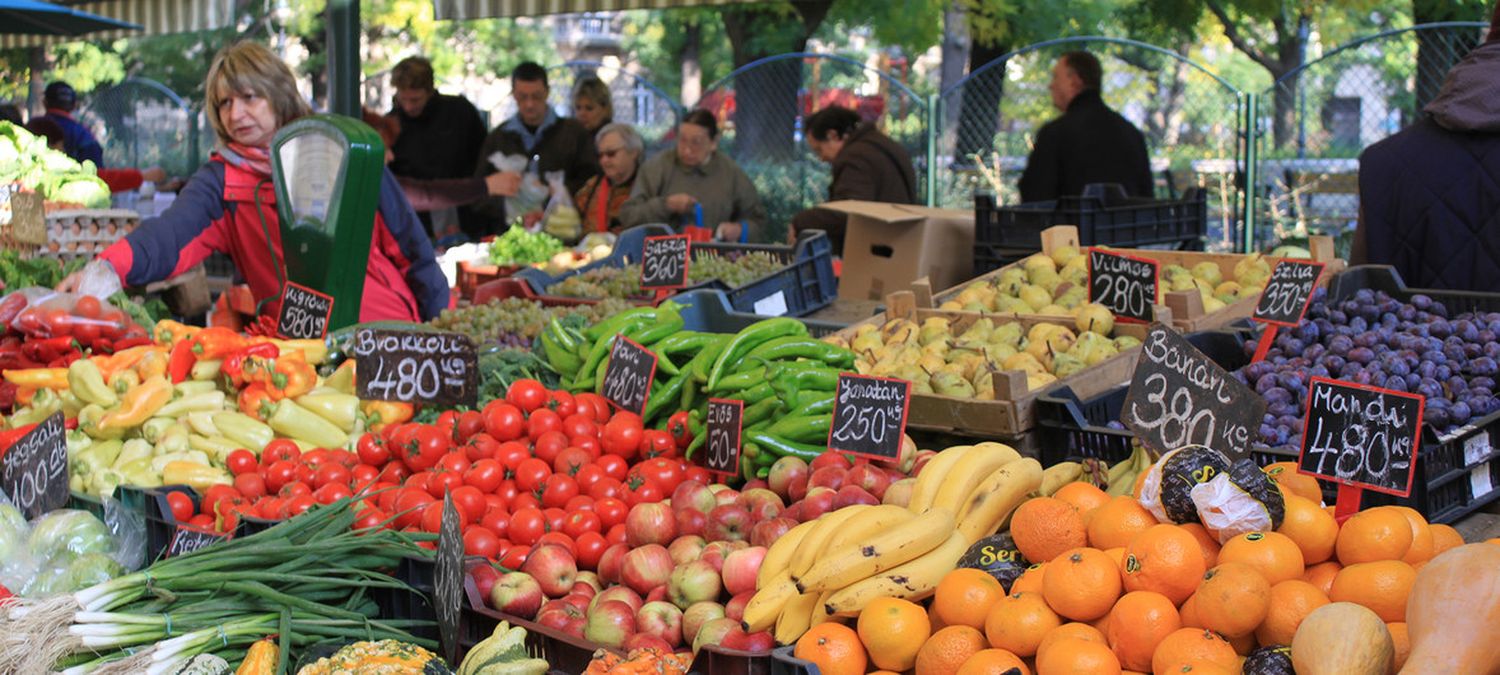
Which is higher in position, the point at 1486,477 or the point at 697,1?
the point at 697,1

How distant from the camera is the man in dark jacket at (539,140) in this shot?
898cm

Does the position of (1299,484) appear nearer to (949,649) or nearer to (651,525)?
(949,649)

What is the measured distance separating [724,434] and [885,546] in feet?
3.39

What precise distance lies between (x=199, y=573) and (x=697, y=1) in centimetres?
510

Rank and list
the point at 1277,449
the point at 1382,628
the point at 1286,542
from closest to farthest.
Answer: the point at 1382,628, the point at 1286,542, the point at 1277,449

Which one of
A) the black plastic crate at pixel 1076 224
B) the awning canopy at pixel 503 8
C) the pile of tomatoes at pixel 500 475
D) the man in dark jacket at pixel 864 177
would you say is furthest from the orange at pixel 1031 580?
the awning canopy at pixel 503 8

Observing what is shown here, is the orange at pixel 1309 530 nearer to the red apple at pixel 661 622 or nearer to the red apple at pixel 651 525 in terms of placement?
the red apple at pixel 661 622

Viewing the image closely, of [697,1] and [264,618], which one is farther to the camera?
[697,1]

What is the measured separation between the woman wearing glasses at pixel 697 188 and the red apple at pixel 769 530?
5.38 metres

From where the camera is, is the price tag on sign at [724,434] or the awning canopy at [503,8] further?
the awning canopy at [503,8]

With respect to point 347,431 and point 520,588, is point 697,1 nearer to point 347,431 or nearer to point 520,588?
point 347,431

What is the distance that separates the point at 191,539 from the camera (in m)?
2.84

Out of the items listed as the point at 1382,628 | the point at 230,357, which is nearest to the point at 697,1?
the point at 230,357

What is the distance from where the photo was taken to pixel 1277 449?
9.40 ft
